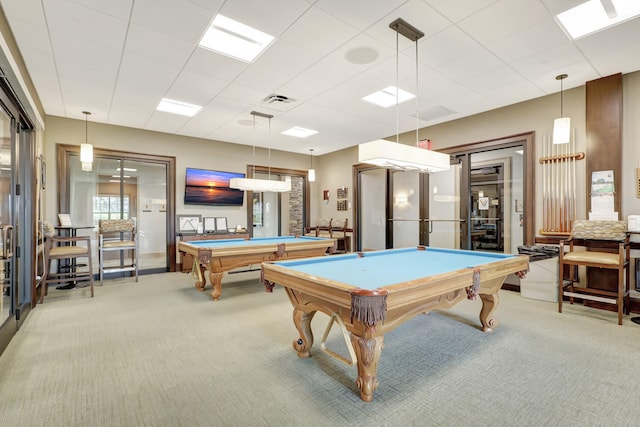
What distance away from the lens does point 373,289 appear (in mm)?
1804

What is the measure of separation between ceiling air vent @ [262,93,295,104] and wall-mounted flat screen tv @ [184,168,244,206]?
2716mm

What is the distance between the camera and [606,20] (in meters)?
2.67

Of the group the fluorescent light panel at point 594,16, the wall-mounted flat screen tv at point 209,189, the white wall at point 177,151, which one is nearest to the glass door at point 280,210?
the white wall at point 177,151

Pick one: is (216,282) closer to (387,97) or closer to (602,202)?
(387,97)

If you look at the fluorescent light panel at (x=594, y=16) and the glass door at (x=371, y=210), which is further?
the glass door at (x=371, y=210)

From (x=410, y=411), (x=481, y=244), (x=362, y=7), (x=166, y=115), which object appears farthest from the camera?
(x=481, y=244)

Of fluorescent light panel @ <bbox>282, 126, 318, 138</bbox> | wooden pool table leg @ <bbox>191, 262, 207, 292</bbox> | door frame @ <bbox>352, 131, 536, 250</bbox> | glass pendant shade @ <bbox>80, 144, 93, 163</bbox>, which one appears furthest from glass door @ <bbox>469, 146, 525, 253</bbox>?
glass pendant shade @ <bbox>80, 144, 93, 163</bbox>

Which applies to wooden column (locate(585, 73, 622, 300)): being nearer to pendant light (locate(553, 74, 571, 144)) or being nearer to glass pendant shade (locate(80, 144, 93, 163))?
pendant light (locate(553, 74, 571, 144))

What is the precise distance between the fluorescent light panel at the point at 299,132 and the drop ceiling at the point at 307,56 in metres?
0.84

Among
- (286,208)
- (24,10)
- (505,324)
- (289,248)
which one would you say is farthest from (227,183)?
(505,324)

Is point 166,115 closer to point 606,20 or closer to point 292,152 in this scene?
point 292,152

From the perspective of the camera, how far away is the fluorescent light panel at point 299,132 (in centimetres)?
597

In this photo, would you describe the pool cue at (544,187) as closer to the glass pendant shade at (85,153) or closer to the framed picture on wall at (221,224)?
the framed picture on wall at (221,224)

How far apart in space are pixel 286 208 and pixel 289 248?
3.73 metres
